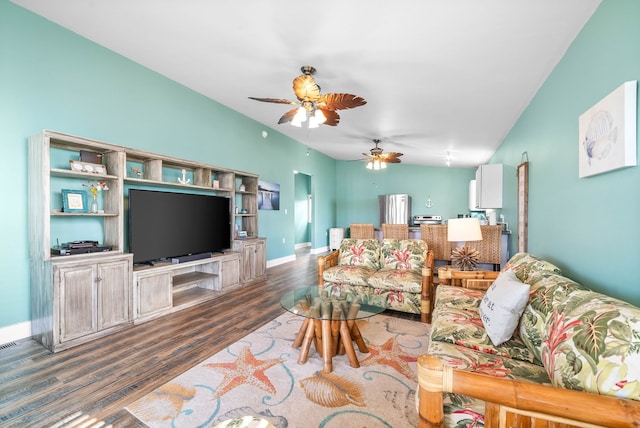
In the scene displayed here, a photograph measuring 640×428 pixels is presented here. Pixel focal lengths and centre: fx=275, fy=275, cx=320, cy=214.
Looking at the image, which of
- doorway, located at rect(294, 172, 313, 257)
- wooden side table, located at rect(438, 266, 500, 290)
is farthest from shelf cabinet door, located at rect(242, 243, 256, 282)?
doorway, located at rect(294, 172, 313, 257)

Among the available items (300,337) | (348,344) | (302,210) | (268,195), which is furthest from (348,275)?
(302,210)

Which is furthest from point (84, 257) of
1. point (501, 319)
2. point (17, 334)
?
point (501, 319)

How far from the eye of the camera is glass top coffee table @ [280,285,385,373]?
2096 mm

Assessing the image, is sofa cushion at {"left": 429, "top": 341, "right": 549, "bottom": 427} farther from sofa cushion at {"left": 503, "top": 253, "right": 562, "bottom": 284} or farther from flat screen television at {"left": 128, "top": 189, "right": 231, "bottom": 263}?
flat screen television at {"left": 128, "top": 189, "right": 231, "bottom": 263}

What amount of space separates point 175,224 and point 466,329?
3.44 meters

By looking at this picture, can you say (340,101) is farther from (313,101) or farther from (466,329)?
(466,329)

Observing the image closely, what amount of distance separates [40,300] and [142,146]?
6.40 ft

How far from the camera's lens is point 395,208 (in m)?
8.60

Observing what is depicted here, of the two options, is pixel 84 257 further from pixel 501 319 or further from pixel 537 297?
pixel 537 297

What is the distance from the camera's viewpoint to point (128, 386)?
75.7 inches

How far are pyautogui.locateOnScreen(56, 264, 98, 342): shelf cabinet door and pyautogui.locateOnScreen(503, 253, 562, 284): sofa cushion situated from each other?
3.70 m

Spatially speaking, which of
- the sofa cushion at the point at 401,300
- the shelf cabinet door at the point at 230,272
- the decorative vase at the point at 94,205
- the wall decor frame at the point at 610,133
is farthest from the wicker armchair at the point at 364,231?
the decorative vase at the point at 94,205

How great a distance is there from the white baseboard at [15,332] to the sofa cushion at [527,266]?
4316mm

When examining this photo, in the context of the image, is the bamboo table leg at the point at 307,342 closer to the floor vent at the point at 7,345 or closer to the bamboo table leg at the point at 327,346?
the bamboo table leg at the point at 327,346
